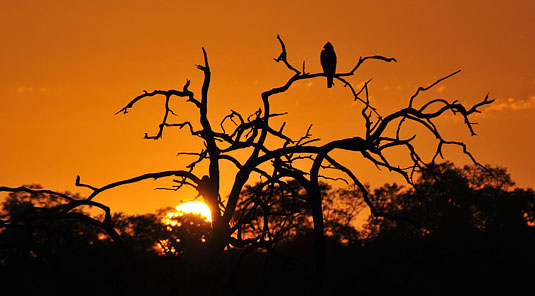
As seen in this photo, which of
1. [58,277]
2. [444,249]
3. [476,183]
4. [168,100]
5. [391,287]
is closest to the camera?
[391,287]

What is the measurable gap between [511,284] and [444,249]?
1.31 m

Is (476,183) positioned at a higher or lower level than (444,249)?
higher

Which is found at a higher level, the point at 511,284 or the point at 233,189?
the point at 233,189

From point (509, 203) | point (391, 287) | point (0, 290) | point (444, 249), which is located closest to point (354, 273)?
point (391, 287)

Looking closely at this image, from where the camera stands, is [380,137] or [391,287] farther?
[380,137]

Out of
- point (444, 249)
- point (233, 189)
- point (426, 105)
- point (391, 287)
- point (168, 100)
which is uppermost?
point (168, 100)

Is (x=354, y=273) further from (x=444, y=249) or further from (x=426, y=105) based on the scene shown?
A: (x=426, y=105)

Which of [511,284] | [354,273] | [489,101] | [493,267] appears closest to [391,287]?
[354,273]

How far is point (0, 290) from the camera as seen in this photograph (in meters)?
6.08

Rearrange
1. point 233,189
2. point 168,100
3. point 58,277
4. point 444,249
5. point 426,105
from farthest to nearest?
1. point 168,100
2. point 233,189
3. point 426,105
4. point 58,277
5. point 444,249

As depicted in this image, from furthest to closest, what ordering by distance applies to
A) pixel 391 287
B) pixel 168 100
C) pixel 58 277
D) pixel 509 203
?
pixel 509 203 < pixel 168 100 < pixel 58 277 < pixel 391 287

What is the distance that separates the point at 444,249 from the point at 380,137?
8.73ft

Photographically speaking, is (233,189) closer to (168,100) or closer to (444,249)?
(168,100)

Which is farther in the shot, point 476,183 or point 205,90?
point 476,183
